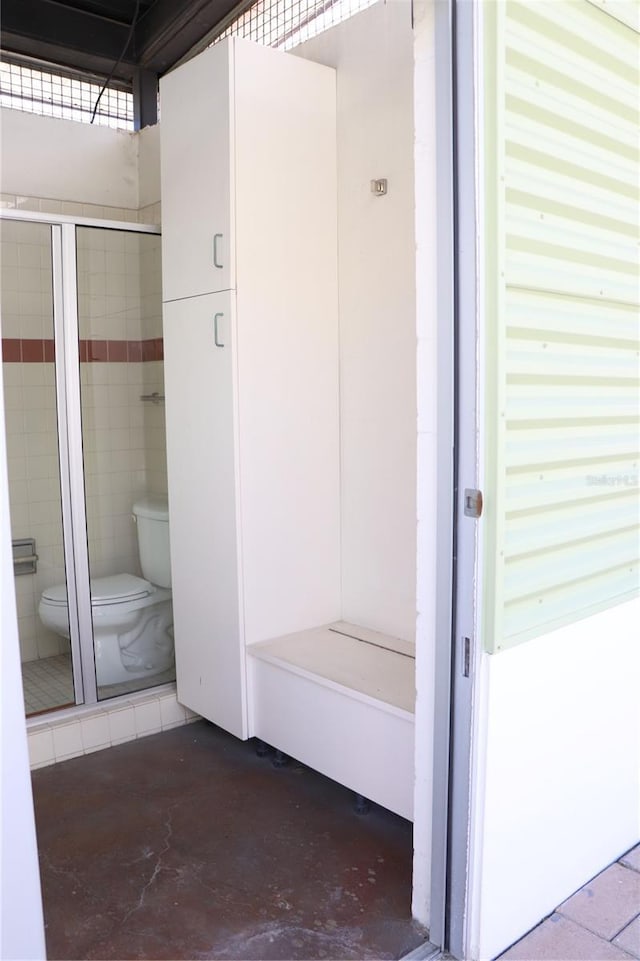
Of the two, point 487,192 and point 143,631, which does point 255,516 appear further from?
point 487,192

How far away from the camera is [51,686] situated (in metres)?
2.90

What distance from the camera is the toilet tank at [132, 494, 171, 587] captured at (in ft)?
10.2

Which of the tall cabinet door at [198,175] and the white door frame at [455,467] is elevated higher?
the tall cabinet door at [198,175]

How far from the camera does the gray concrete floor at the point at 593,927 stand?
1754 millimetres

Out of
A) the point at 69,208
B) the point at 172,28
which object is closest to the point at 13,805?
the point at 69,208

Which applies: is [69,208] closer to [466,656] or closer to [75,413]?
[75,413]

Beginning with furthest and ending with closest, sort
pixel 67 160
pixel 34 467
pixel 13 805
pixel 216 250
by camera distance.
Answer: pixel 67 160
pixel 34 467
pixel 216 250
pixel 13 805

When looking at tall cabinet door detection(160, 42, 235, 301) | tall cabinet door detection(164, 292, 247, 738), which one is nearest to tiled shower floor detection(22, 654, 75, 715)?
tall cabinet door detection(164, 292, 247, 738)

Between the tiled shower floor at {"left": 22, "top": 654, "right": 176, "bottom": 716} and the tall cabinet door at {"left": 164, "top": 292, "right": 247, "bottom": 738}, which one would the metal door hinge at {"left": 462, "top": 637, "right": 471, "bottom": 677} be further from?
the tiled shower floor at {"left": 22, "top": 654, "right": 176, "bottom": 716}

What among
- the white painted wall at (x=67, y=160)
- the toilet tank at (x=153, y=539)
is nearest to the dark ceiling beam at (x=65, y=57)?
the white painted wall at (x=67, y=160)

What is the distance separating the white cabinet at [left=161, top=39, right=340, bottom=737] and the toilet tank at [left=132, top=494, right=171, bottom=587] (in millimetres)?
236

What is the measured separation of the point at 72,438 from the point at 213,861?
1.51m

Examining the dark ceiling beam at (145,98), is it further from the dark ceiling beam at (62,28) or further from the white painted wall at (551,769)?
the white painted wall at (551,769)

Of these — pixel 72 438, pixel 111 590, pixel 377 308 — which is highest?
pixel 377 308
